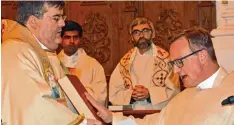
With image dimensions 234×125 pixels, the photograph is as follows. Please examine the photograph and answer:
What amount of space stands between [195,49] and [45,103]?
1053 mm

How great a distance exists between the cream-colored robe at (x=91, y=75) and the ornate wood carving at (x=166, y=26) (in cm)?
114

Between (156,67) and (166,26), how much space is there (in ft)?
4.68

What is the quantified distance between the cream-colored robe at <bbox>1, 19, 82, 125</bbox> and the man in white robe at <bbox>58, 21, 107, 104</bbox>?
313 cm

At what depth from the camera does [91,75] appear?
289 inches

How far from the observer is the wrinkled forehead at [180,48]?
12.8 ft

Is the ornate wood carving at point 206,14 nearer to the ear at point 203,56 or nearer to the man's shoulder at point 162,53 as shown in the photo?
the man's shoulder at point 162,53

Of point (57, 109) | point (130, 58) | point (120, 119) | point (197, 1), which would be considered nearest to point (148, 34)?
point (130, 58)

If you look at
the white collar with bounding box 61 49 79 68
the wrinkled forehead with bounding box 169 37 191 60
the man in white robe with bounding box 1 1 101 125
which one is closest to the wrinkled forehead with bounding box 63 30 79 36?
the white collar with bounding box 61 49 79 68

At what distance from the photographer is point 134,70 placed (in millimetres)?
7125

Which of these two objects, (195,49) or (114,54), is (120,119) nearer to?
(195,49)

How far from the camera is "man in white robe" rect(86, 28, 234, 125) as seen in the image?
370 cm

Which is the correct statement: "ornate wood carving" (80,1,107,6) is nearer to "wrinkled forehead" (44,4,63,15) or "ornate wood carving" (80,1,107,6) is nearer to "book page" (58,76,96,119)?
"wrinkled forehead" (44,4,63,15)

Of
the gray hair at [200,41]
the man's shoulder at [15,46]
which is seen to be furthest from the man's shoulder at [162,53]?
the man's shoulder at [15,46]

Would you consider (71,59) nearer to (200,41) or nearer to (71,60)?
(71,60)
